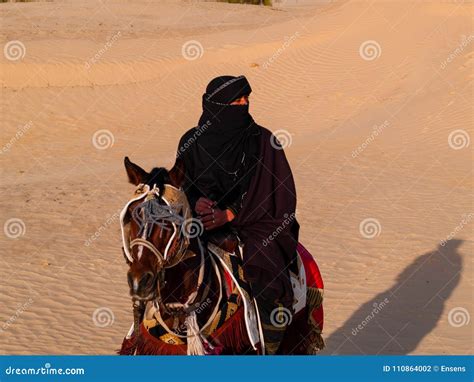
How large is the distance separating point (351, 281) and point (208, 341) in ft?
26.8

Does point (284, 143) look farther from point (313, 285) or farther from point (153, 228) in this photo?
point (153, 228)

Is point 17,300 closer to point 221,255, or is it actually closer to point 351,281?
point 351,281

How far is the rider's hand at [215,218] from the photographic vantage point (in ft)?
18.7

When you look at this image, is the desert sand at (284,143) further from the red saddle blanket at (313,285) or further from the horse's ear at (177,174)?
the horse's ear at (177,174)

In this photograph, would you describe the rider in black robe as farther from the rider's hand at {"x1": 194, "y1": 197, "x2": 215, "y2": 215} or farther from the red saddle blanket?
the red saddle blanket

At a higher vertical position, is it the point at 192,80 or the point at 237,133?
the point at 237,133

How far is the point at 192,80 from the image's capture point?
3384 centimetres

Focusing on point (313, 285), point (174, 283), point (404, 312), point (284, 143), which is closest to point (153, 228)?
point (174, 283)

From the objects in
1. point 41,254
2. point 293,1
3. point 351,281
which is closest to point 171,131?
point 41,254

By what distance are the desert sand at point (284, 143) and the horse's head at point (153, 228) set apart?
5.85 m

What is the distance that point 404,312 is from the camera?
12109 mm

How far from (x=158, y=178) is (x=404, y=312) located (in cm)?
770

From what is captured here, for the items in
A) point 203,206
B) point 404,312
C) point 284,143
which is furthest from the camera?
point 284,143

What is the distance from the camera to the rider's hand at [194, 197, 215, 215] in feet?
18.8
